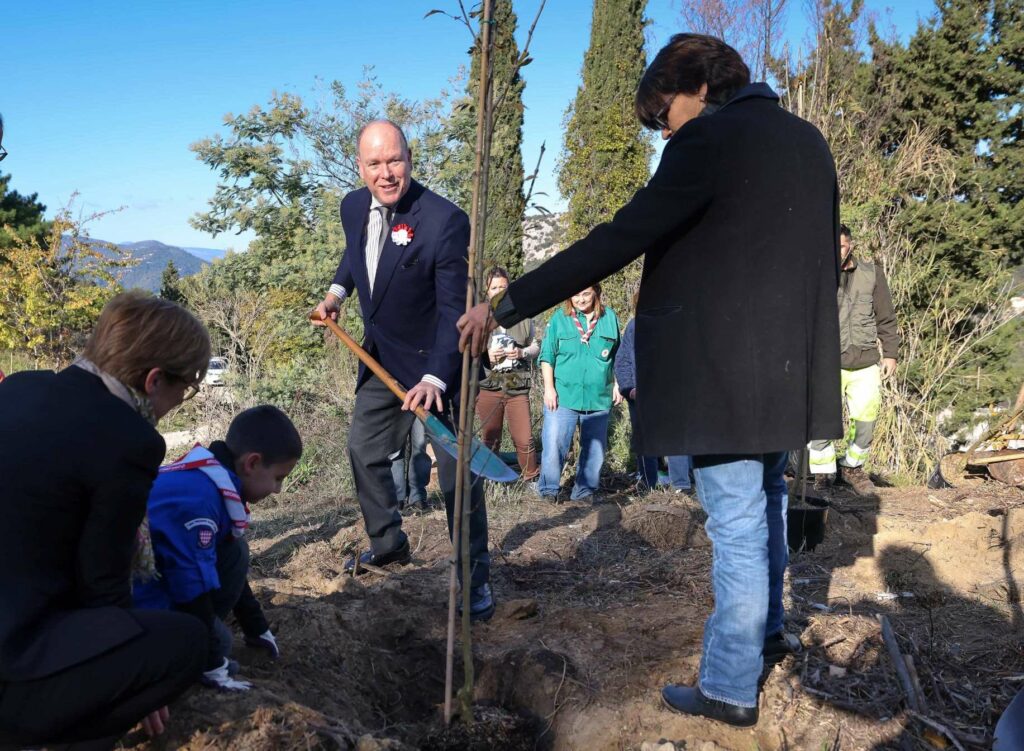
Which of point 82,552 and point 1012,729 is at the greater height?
point 82,552

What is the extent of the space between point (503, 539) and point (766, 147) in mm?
3159

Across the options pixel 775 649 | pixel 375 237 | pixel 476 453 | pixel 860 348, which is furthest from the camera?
pixel 860 348

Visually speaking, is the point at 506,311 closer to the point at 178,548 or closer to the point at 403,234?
the point at 178,548

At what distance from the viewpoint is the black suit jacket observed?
180 centimetres

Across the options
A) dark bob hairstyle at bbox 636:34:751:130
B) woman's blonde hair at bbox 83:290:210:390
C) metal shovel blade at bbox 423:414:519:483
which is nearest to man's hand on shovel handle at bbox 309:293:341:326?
metal shovel blade at bbox 423:414:519:483

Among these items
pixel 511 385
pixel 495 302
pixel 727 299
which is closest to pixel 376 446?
pixel 495 302

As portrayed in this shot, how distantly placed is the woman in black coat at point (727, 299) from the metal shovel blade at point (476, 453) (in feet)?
2.70

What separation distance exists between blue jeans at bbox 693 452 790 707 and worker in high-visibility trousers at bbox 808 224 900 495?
4176mm

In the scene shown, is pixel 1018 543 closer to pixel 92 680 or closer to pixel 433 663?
pixel 433 663

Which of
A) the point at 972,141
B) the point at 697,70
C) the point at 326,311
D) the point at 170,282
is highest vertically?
the point at 972,141

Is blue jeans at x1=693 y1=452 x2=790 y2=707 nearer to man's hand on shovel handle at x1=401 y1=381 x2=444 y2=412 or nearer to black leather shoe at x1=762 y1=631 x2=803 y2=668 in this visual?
black leather shoe at x1=762 y1=631 x2=803 y2=668

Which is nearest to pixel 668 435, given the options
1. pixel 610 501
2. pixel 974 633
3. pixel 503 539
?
pixel 974 633

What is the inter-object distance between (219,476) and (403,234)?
1469 millimetres

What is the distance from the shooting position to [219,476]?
247 cm
